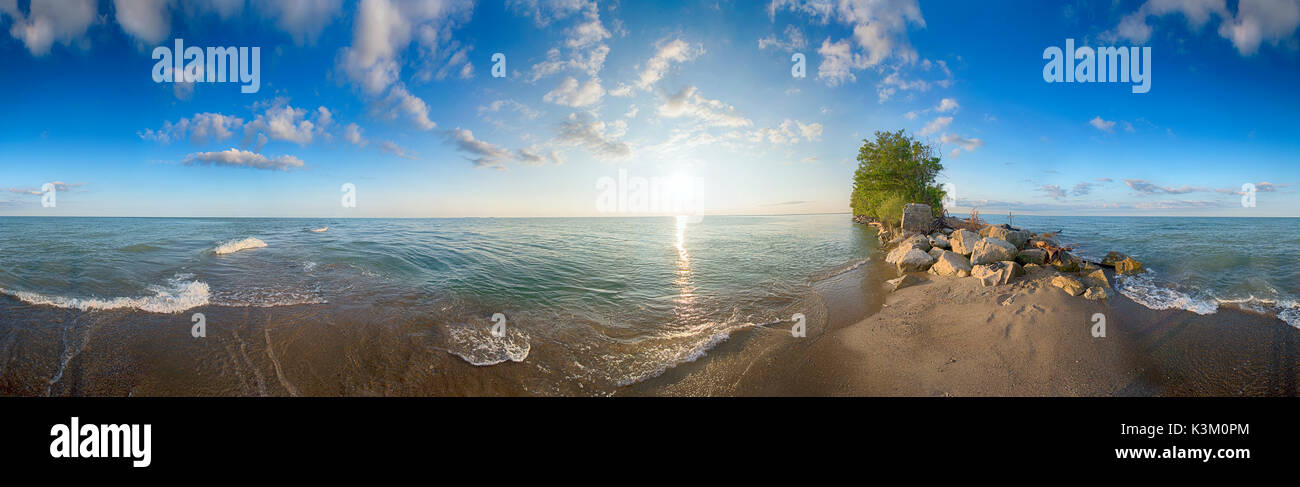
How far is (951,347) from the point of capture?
6.64 metres

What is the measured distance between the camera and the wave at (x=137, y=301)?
29.2ft

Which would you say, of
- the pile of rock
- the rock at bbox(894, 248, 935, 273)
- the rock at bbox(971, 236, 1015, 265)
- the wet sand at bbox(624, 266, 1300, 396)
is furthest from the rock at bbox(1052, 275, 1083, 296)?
the rock at bbox(894, 248, 935, 273)

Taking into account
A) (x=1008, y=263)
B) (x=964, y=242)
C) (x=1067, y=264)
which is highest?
(x=964, y=242)

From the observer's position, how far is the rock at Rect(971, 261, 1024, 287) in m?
9.94

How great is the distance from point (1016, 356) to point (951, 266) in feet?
21.9

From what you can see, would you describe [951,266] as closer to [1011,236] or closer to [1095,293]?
[1095,293]

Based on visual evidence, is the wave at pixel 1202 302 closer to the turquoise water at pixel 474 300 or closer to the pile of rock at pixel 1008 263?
the turquoise water at pixel 474 300

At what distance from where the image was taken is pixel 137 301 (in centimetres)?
944

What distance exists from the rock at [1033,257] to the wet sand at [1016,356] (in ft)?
13.2

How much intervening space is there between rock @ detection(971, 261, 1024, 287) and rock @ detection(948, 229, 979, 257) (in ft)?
11.3

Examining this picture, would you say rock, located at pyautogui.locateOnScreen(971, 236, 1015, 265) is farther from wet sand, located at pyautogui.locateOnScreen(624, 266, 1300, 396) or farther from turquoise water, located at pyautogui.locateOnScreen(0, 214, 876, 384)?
turquoise water, located at pyautogui.locateOnScreen(0, 214, 876, 384)

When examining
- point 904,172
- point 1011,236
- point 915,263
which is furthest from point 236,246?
point 904,172
